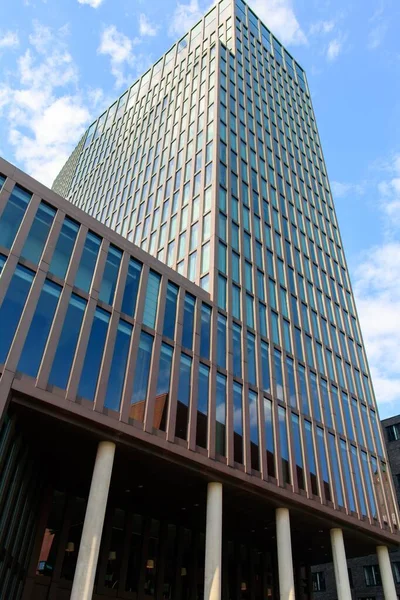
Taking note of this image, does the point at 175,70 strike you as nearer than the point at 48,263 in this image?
No

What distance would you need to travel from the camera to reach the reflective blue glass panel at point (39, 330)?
2055 cm

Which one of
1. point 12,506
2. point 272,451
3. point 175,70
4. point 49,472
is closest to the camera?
point 12,506

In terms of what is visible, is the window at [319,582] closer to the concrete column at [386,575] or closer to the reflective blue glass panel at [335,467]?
the concrete column at [386,575]

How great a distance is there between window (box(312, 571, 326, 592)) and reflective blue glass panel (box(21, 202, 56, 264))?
52789mm

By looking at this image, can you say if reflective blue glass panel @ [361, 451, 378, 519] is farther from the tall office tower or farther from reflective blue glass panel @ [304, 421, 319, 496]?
reflective blue glass panel @ [304, 421, 319, 496]

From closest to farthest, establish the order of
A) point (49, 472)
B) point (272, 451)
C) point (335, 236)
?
point (49, 472)
point (272, 451)
point (335, 236)

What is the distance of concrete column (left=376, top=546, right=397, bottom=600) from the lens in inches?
1309

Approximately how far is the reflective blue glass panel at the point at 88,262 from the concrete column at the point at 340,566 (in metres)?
23.4

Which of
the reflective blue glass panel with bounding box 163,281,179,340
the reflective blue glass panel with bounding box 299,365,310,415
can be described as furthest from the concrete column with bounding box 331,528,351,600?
the reflective blue glass panel with bounding box 163,281,179,340

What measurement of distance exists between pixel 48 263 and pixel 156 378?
25.7ft

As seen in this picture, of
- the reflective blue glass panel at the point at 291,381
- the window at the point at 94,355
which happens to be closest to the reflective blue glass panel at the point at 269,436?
the reflective blue glass panel at the point at 291,381

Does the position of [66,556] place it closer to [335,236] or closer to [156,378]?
[156,378]

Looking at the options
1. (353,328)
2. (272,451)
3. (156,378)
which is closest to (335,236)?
(353,328)

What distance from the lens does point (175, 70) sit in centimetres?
5775
